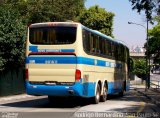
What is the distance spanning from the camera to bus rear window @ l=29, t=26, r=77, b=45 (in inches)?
847

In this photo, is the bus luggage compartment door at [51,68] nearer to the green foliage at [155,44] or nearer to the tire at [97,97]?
the tire at [97,97]

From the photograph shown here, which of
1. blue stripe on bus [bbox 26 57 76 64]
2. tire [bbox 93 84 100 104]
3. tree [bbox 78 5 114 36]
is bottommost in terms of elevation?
tire [bbox 93 84 100 104]

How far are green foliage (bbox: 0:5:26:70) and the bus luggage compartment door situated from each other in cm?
957

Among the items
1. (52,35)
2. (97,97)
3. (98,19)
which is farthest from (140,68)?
(52,35)

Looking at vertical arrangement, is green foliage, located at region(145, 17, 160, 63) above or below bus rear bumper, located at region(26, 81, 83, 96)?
above

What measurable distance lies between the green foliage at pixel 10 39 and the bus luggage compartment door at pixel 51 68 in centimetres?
957

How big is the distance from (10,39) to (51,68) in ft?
35.8

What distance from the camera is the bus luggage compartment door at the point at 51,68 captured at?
69.7ft

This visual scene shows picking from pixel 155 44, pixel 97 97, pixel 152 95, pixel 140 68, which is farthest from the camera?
pixel 140 68

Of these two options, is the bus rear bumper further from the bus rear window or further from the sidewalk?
the sidewalk

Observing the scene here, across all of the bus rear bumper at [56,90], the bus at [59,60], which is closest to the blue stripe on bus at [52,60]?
the bus at [59,60]

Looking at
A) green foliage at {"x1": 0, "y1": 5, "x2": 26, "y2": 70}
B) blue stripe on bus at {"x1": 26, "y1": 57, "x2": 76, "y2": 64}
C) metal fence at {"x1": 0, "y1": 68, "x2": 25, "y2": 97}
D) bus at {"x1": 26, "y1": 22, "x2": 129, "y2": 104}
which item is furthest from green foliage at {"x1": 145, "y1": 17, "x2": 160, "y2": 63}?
blue stripe on bus at {"x1": 26, "y1": 57, "x2": 76, "y2": 64}

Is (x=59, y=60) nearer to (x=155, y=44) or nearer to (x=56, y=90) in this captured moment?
(x=56, y=90)

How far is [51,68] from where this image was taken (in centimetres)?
2147
